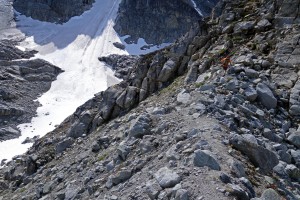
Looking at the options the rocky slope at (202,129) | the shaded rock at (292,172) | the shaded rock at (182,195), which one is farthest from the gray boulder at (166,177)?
the shaded rock at (292,172)

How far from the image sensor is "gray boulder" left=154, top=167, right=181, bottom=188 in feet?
31.7

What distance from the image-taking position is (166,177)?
32.5 feet

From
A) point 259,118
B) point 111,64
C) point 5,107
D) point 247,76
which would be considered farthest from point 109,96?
point 111,64

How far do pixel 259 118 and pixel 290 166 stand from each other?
2321mm

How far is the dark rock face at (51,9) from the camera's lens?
386 ft

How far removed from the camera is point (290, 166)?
1114 cm

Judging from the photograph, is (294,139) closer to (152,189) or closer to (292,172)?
(292,172)

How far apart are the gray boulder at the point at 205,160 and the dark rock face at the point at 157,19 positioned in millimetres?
102440

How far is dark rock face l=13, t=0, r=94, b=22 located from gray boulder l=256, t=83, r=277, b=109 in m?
111

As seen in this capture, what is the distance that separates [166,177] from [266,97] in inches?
232

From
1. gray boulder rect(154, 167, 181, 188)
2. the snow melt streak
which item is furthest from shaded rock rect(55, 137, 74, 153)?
the snow melt streak

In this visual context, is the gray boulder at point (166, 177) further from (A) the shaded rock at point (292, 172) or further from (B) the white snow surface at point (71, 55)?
(B) the white snow surface at point (71, 55)

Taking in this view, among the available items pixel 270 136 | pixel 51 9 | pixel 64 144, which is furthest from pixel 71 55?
pixel 270 136

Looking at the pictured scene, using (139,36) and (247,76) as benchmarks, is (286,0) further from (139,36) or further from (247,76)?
(139,36)
